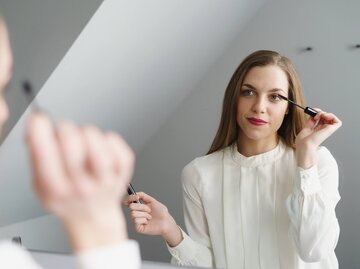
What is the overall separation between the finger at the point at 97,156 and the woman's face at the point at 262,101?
40 cm

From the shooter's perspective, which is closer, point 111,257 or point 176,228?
point 111,257

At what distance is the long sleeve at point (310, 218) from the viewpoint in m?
0.47

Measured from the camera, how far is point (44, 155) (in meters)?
0.12

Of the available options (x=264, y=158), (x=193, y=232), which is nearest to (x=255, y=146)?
(x=264, y=158)

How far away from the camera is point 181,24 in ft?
2.47

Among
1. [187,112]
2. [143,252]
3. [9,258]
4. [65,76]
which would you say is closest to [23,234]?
[143,252]

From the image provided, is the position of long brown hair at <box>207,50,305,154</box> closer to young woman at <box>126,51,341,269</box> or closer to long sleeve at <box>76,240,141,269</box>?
young woman at <box>126,51,341,269</box>

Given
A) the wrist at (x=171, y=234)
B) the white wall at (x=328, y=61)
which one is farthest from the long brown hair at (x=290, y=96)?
the white wall at (x=328, y=61)

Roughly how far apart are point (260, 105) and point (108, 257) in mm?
397

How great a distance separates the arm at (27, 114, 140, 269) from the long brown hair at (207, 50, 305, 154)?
42cm

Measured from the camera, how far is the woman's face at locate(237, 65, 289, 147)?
0.52 m

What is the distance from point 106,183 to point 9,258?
0.26 ft

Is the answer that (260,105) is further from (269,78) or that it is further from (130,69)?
(130,69)

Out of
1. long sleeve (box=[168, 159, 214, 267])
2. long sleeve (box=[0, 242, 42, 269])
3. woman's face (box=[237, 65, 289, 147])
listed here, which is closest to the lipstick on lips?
woman's face (box=[237, 65, 289, 147])
